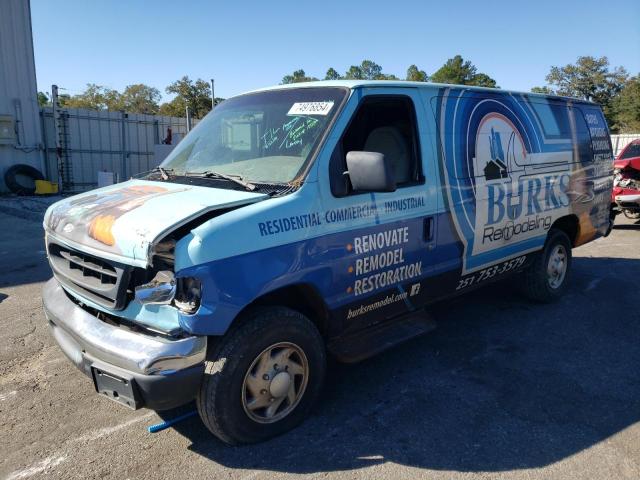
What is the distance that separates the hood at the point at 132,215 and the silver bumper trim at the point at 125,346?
442 mm

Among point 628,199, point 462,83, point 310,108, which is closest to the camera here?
point 310,108

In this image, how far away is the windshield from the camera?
11.0ft

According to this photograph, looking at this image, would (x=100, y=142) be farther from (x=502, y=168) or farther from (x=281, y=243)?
(x=281, y=243)

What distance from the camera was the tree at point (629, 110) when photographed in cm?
4103

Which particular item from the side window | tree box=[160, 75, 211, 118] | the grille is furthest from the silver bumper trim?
tree box=[160, 75, 211, 118]

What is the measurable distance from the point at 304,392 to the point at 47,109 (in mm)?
15265

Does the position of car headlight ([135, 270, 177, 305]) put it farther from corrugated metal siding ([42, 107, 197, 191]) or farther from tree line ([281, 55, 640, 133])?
tree line ([281, 55, 640, 133])

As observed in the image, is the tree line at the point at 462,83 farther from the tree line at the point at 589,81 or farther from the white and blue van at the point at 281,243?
the white and blue van at the point at 281,243

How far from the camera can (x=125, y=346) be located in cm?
275

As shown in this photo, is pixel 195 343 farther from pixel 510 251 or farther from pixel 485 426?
pixel 510 251

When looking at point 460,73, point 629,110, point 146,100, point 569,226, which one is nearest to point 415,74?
point 460,73

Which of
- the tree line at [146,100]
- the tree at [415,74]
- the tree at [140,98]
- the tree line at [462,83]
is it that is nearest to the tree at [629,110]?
the tree line at [462,83]

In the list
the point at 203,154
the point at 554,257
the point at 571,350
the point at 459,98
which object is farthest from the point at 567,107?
the point at 203,154

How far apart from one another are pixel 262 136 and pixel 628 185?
33.9 ft
